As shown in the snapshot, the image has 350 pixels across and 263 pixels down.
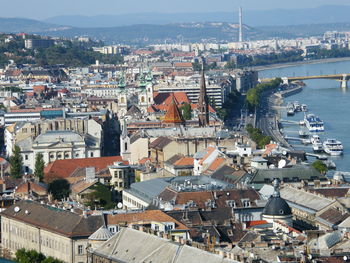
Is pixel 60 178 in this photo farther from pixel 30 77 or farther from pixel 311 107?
pixel 30 77

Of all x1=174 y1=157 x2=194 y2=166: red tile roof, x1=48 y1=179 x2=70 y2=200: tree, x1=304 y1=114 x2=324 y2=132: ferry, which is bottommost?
x1=304 y1=114 x2=324 y2=132: ferry

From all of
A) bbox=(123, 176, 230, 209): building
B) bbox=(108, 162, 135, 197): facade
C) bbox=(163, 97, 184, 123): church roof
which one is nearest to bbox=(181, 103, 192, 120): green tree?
bbox=(163, 97, 184, 123): church roof

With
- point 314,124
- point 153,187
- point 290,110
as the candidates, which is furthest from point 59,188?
point 290,110

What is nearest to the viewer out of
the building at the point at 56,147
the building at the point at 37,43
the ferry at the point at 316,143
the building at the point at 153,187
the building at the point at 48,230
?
the building at the point at 48,230

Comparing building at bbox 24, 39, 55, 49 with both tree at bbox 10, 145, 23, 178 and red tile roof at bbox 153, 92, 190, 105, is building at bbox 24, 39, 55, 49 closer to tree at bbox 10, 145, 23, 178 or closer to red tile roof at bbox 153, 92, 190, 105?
red tile roof at bbox 153, 92, 190, 105

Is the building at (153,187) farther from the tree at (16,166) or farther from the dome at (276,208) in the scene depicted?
the tree at (16,166)

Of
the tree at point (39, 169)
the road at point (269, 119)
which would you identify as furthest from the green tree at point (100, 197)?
the road at point (269, 119)

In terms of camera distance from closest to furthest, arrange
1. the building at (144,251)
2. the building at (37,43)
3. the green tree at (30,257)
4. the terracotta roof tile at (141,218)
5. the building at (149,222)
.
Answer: the building at (144,251) < the building at (149,222) < the terracotta roof tile at (141,218) < the green tree at (30,257) < the building at (37,43)
